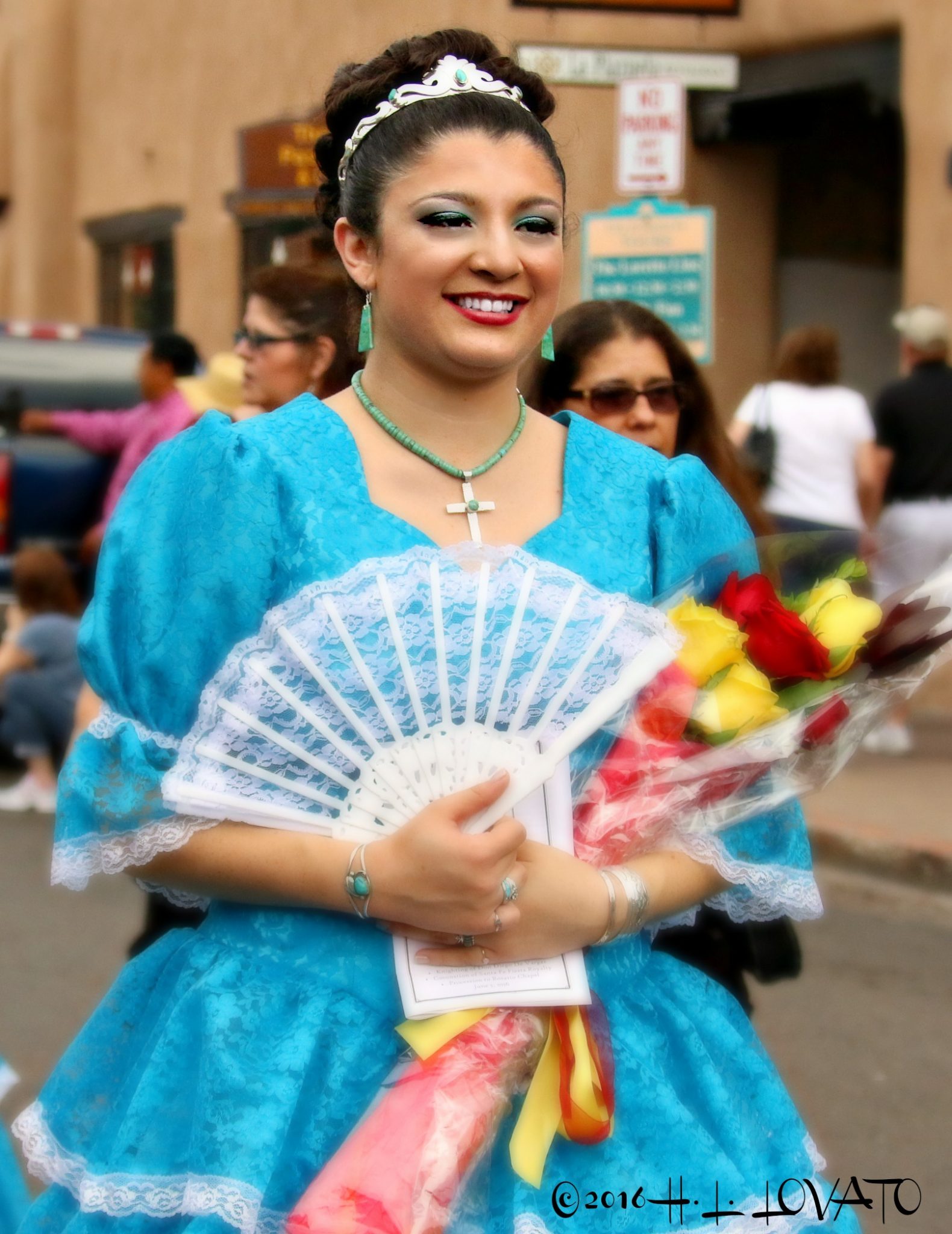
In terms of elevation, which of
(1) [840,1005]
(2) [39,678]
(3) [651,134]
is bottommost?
(1) [840,1005]

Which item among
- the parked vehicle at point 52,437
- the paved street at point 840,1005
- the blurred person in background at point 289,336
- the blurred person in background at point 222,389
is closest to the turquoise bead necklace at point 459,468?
the blurred person in background at point 289,336

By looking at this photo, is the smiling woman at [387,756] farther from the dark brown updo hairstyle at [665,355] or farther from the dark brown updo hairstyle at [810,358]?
the dark brown updo hairstyle at [810,358]

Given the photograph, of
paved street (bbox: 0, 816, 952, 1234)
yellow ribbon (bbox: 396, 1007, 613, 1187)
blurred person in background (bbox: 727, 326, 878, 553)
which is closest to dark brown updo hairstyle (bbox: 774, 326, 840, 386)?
blurred person in background (bbox: 727, 326, 878, 553)

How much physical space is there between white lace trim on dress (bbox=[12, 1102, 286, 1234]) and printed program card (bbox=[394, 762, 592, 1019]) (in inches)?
10.1

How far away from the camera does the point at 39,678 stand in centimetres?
888

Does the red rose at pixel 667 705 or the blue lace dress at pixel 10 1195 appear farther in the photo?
the blue lace dress at pixel 10 1195

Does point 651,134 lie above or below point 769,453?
above

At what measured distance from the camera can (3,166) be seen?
19047 mm

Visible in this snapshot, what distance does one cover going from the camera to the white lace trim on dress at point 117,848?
2.10 metres

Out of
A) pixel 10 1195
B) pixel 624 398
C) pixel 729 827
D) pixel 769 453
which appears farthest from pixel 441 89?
pixel 769 453

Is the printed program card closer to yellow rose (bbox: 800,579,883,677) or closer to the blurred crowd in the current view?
yellow rose (bbox: 800,579,883,677)

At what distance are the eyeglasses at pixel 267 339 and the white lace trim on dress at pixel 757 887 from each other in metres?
2.30

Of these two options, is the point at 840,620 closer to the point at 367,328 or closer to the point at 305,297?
the point at 367,328

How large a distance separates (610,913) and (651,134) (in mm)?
6794
